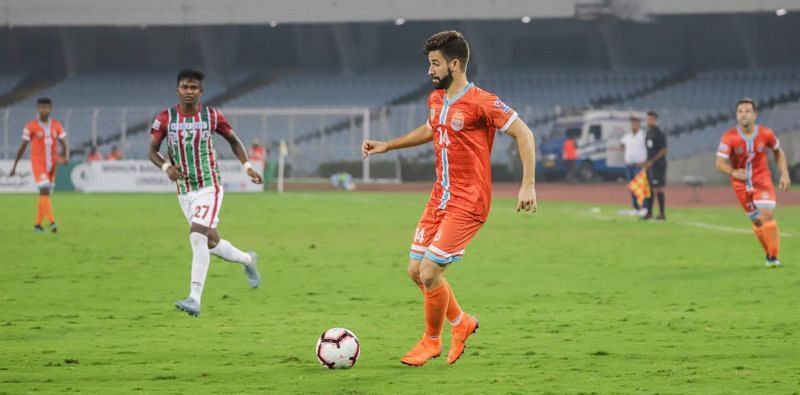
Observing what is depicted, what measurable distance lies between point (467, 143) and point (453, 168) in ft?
0.64

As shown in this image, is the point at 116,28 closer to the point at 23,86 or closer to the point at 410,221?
the point at 23,86

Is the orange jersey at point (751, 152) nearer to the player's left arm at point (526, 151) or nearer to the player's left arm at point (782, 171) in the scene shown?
the player's left arm at point (782, 171)

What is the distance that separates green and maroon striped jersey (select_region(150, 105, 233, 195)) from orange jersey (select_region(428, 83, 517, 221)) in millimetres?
3902

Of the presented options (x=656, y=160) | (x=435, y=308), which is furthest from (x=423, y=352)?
(x=656, y=160)

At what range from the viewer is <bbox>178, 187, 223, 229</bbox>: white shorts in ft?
39.6

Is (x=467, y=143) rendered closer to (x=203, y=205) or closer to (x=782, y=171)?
(x=203, y=205)

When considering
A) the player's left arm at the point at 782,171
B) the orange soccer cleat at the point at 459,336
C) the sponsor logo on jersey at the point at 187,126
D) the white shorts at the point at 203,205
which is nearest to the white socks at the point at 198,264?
the white shorts at the point at 203,205

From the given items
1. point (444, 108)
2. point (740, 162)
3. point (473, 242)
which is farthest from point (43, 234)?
point (444, 108)

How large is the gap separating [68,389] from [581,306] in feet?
19.0

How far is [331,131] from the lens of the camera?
171 feet

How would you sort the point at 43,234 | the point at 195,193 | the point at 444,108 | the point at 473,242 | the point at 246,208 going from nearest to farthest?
the point at 444,108 < the point at 195,193 < the point at 473,242 < the point at 43,234 < the point at 246,208

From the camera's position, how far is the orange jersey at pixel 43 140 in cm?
2272

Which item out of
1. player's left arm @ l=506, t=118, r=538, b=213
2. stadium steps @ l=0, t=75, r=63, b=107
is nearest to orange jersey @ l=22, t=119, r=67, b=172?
player's left arm @ l=506, t=118, r=538, b=213

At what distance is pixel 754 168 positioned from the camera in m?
16.0
